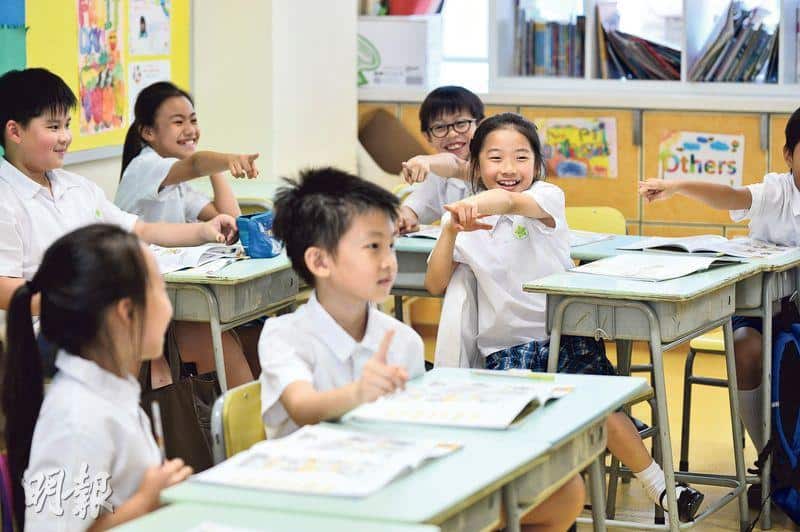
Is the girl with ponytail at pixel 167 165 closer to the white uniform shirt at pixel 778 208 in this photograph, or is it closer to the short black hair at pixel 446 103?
the short black hair at pixel 446 103

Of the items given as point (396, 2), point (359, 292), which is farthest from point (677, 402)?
point (359, 292)

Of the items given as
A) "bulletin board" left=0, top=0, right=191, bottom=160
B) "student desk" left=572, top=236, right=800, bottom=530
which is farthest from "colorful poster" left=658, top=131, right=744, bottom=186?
"bulletin board" left=0, top=0, right=191, bottom=160

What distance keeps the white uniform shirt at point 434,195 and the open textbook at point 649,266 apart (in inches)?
30.0

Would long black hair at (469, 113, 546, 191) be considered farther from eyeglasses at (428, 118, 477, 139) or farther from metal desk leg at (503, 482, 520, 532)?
metal desk leg at (503, 482, 520, 532)

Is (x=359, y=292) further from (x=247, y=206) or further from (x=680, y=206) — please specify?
(x=680, y=206)

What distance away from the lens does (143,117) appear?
4262 millimetres

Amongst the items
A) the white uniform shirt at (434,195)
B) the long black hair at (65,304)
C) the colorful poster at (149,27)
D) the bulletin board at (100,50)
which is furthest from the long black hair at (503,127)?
the colorful poster at (149,27)

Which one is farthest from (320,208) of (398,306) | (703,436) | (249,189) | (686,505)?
(249,189)

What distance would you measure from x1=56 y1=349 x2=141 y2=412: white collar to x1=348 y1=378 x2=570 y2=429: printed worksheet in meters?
0.39

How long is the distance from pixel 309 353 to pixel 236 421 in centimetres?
20

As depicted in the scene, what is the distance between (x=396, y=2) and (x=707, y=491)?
3.18 meters

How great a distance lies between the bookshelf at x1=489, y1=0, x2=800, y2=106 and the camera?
5.64m

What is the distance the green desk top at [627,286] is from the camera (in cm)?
303

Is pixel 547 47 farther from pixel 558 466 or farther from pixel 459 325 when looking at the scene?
pixel 558 466
